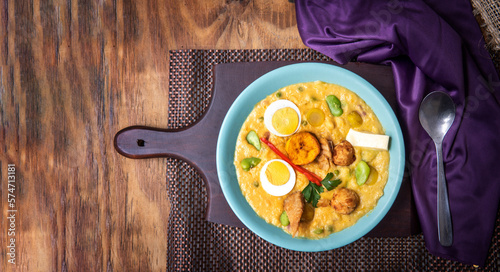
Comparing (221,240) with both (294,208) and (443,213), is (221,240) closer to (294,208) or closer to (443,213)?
(294,208)

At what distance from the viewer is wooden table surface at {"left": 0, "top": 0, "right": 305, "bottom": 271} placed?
122 inches

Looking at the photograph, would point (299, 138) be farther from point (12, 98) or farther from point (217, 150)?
point (12, 98)

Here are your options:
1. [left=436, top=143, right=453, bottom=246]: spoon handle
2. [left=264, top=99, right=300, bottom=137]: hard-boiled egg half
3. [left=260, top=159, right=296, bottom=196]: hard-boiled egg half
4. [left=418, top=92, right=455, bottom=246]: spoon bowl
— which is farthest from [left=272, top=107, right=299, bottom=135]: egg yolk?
[left=436, top=143, right=453, bottom=246]: spoon handle

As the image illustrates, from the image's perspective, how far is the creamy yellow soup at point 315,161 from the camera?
8.79 ft

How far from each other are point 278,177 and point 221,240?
0.82m

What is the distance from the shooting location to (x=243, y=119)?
2.78 meters

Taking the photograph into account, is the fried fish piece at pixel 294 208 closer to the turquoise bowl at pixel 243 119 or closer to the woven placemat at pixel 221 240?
the turquoise bowl at pixel 243 119

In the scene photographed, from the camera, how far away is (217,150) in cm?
266

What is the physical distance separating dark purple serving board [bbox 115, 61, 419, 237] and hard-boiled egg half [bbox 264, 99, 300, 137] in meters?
0.34

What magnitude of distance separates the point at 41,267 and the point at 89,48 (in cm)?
222

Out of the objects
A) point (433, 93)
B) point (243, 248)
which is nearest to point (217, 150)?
point (243, 248)

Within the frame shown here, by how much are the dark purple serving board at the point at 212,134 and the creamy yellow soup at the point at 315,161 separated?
23 centimetres

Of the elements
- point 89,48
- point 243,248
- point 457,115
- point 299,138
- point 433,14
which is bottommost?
point 243,248

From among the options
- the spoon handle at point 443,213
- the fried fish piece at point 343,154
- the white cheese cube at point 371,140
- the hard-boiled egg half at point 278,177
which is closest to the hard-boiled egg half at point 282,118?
the hard-boiled egg half at point 278,177
